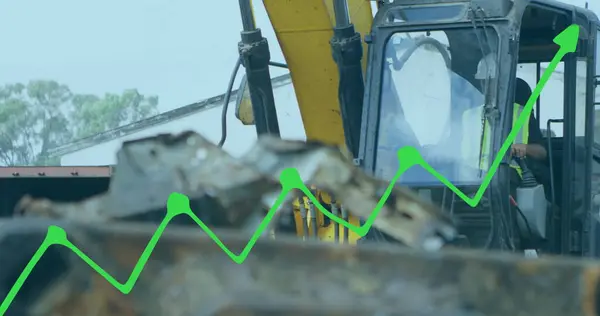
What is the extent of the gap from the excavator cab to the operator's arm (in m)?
0.18

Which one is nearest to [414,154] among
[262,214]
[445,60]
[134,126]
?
[445,60]

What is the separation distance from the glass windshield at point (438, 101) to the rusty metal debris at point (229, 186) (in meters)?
2.02

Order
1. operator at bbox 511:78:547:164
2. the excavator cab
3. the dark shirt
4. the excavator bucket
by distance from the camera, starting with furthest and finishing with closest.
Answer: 1. the dark shirt
2. operator at bbox 511:78:547:164
3. the excavator cab
4. the excavator bucket

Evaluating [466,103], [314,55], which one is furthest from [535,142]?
[314,55]

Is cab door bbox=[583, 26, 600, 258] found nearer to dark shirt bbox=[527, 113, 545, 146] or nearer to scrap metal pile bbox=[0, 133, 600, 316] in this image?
dark shirt bbox=[527, 113, 545, 146]

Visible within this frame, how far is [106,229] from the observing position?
5.45 feet

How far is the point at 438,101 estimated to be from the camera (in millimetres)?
4324

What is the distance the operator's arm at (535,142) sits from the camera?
4988 mm

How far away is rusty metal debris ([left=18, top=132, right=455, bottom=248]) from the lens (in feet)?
6.06

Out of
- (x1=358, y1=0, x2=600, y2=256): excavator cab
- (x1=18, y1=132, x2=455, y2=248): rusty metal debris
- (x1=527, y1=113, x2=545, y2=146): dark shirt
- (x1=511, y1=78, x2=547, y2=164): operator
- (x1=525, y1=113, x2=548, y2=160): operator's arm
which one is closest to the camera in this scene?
(x1=18, y1=132, x2=455, y2=248): rusty metal debris

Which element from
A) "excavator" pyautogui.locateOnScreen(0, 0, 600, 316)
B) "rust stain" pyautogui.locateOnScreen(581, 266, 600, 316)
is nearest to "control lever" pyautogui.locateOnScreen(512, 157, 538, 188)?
"excavator" pyautogui.locateOnScreen(0, 0, 600, 316)

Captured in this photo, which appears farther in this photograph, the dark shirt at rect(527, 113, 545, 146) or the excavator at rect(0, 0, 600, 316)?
the dark shirt at rect(527, 113, 545, 146)

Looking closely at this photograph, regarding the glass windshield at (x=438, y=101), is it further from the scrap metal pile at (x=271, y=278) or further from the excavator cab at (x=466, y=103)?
the scrap metal pile at (x=271, y=278)

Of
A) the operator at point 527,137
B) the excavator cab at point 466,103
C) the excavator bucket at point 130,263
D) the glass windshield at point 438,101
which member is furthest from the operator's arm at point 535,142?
the excavator bucket at point 130,263
